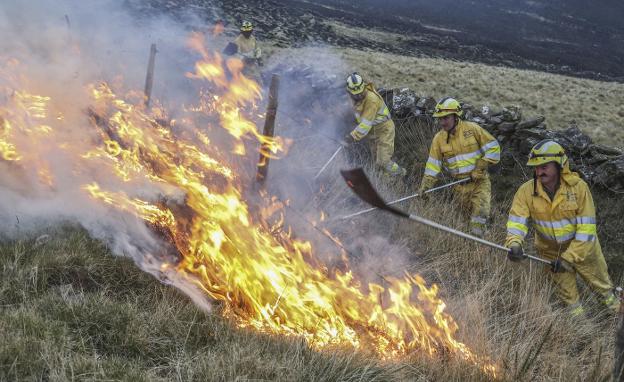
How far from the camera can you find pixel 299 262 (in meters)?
4.65

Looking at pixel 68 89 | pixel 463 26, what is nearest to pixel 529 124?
pixel 68 89

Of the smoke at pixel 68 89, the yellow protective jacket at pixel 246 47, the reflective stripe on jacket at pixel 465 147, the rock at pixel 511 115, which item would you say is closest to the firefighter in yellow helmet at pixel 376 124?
the reflective stripe on jacket at pixel 465 147

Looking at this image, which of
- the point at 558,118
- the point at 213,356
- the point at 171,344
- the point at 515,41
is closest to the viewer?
the point at 213,356

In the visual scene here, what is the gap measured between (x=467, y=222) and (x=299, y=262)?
3.41 metres

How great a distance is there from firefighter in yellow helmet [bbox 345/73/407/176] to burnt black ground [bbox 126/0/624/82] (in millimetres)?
12461

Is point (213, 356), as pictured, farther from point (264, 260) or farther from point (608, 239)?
point (608, 239)

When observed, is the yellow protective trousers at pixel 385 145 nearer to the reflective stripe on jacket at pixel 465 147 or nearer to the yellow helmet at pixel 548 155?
the reflective stripe on jacket at pixel 465 147

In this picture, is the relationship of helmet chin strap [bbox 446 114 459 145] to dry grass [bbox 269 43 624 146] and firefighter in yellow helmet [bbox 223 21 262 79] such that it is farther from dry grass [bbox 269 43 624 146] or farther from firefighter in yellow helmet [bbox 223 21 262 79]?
firefighter in yellow helmet [bbox 223 21 262 79]

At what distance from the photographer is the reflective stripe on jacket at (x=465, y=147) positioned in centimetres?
694

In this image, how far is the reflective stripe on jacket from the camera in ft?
22.8

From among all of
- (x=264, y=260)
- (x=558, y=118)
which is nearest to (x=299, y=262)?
(x=264, y=260)

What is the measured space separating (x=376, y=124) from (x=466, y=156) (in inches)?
80.3

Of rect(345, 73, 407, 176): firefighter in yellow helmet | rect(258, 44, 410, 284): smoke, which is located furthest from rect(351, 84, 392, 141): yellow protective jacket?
rect(258, 44, 410, 284): smoke

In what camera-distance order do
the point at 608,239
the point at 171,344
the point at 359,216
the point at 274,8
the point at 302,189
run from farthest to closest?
1. the point at 274,8
2. the point at 608,239
3. the point at 302,189
4. the point at 359,216
5. the point at 171,344
